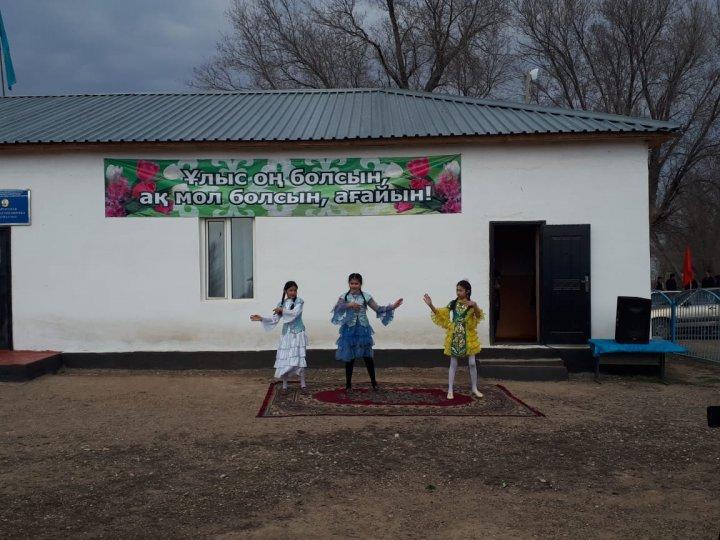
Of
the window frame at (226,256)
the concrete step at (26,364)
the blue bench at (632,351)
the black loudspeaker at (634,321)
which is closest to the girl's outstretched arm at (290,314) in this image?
the window frame at (226,256)

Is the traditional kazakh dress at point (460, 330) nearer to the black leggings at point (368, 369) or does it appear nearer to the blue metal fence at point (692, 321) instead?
the black leggings at point (368, 369)

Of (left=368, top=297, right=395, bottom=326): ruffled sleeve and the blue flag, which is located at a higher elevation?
the blue flag

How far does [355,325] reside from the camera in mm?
8664

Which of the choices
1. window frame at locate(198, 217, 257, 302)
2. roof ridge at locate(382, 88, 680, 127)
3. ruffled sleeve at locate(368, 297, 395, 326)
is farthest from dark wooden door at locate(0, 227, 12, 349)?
roof ridge at locate(382, 88, 680, 127)

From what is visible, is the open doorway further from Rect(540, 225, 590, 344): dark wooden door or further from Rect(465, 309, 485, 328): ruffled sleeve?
Rect(465, 309, 485, 328): ruffled sleeve

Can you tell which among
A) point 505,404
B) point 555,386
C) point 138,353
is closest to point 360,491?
point 505,404

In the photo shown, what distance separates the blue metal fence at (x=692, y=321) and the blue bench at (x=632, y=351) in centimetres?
217

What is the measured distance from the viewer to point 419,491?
5117mm

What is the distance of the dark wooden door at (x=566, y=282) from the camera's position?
10258 mm

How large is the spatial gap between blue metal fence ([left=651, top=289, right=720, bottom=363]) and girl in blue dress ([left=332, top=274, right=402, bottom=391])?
6.33 m

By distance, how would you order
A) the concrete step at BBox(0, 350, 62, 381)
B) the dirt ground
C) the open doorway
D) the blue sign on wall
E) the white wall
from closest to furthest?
the dirt ground, the concrete step at BBox(0, 350, 62, 381), the white wall, the blue sign on wall, the open doorway

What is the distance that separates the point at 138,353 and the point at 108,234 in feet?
6.51

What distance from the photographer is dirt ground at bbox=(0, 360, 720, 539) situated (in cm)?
450

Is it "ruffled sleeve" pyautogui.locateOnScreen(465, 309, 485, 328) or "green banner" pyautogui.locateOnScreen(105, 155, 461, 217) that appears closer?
"ruffled sleeve" pyautogui.locateOnScreen(465, 309, 485, 328)
